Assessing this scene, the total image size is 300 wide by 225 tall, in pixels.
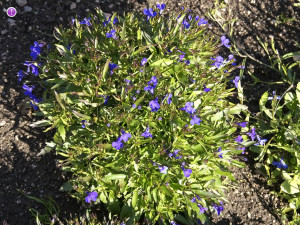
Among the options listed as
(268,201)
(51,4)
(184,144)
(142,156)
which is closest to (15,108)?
(51,4)

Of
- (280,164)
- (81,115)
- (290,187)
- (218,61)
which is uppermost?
(218,61)

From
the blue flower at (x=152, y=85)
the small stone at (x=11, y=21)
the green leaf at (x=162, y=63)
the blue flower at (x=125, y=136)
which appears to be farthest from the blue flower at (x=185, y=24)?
the small stone at (x=11, y=21)

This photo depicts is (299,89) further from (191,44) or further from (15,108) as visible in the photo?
(15,108)

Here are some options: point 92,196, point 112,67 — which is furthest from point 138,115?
point 92,196

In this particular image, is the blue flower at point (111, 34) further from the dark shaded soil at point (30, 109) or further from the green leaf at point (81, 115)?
the dark shaded soil at point (30, 109)

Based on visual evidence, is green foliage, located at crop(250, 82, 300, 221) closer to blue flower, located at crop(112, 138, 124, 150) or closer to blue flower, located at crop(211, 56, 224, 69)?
blue flower, located at crop(211, 56, 224, 69)

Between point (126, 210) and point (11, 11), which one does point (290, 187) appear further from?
point (11, 11)
